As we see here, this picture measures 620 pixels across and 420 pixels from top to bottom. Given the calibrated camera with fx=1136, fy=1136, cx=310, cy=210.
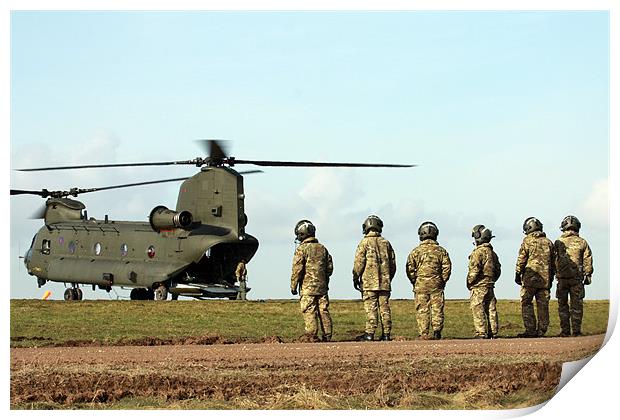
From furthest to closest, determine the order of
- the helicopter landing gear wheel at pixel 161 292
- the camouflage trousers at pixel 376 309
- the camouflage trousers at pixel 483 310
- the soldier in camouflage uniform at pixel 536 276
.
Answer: the helicopter landing gear wheel at pixel 161 292, the soldier in camouflage uniform at pixel 536 276, the camouflage trousers at pixel 483 310, the camouflage trousers at pixel 376 309

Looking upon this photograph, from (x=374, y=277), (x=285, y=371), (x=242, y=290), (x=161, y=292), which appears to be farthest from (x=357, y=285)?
(x=161, y=292)

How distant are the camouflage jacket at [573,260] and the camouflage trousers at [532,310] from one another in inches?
35.3

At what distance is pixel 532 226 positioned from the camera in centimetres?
2019

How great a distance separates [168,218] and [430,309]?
1884 cm

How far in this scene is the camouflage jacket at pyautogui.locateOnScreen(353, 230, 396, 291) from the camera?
18.4 metres

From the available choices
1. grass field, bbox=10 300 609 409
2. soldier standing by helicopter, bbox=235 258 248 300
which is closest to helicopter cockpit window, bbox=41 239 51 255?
soldier standing by helicopter, bbox=235 258 248 300

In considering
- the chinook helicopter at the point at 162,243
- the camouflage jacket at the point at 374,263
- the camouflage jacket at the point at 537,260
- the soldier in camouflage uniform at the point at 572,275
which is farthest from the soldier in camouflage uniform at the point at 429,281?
the chinook helicopter at the point at 162,243

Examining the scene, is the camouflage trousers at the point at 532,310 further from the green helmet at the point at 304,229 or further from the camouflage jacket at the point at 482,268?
the green helmet at the point at 304,229

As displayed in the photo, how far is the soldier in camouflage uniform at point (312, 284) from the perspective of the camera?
18.4 meters

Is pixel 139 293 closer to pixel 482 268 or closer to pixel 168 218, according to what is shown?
pixel 168 218

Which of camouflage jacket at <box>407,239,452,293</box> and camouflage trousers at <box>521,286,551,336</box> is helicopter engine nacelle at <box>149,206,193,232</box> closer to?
camouflage trousers at <box>521,286,551,336</box>

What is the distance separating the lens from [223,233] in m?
36.1
